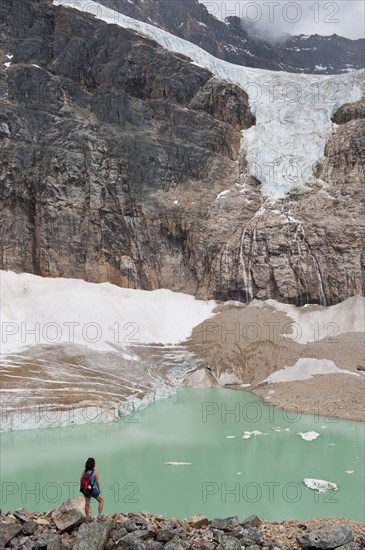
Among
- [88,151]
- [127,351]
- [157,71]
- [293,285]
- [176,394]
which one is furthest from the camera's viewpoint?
[157,71]

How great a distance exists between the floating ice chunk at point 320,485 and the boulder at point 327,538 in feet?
17.0

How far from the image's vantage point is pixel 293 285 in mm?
37438

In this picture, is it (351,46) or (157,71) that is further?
(351,46)

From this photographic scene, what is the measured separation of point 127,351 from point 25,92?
25.8 m

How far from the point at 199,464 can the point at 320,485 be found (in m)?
3.49

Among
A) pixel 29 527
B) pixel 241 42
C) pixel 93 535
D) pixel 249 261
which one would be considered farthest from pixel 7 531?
pixel 241 42

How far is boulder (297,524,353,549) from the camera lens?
6391mm

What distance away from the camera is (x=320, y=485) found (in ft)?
38.5

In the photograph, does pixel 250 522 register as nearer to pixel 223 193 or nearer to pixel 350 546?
pixel 350 546

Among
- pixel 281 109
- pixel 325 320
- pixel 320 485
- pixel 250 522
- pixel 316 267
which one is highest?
pixel 281 109

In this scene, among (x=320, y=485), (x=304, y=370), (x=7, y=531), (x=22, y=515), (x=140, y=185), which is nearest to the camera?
(x=7, y=531)

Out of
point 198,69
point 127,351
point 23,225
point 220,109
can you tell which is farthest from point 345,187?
point 23,225

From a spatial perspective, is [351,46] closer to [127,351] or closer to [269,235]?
[269,235]

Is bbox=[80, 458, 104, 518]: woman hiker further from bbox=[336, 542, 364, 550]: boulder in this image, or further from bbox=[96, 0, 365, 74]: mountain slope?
bbox=[96, 0, 365, 74]: mountain slope
